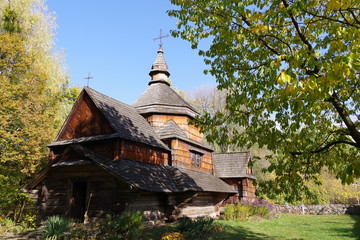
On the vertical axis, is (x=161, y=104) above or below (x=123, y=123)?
above

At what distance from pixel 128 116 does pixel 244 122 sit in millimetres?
11145

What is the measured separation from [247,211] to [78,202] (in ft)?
38.2

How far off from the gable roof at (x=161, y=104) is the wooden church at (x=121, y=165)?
0.26ft

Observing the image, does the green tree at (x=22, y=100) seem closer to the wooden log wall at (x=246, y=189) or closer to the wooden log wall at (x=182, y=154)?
the wooden log wall at (x=182, y=154)

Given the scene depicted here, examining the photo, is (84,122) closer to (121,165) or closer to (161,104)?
(121,165)

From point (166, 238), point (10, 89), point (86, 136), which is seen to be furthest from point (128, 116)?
point (166, 238)

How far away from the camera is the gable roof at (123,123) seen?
1495 cm

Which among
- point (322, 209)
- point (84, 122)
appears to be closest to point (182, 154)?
point (84, 122)

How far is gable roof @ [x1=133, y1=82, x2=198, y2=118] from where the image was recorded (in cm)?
2018

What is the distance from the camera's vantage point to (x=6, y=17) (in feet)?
67.3

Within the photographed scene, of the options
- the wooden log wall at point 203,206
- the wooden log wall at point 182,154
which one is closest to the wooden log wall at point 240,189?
the wooden log wall at point 203,206

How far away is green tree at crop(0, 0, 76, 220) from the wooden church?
7.69ft

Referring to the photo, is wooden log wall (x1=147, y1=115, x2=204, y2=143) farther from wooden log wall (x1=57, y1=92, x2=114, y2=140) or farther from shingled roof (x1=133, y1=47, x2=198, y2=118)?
wooden log wall (x1=57, y1=92, x2=114, y2=140)

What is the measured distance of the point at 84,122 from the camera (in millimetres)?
16188
